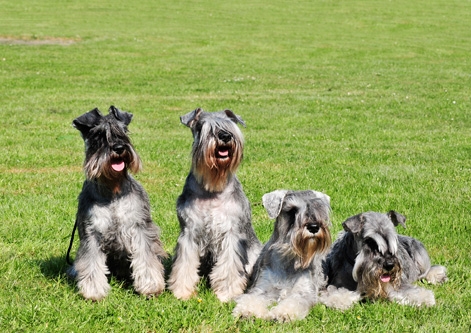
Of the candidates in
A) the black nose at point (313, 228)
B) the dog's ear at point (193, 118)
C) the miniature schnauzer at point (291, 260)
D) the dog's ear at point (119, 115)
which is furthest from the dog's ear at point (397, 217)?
the dog's ear at point (119, 115)

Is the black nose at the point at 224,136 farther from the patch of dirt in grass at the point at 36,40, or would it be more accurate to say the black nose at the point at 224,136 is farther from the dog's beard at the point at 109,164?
the patch of dirt in grass at the point at 36,40

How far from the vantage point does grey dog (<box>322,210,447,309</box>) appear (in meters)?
7.29

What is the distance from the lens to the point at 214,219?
25.1 feet

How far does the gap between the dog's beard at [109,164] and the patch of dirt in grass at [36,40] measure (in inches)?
1264

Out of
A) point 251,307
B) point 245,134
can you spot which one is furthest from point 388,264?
point 245,134

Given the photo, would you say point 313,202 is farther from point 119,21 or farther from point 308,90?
point 119,21

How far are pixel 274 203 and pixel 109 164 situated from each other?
1882 mm

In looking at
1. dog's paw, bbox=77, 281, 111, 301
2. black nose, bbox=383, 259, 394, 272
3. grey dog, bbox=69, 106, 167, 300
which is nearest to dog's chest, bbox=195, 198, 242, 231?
grey dog, bbox=69, 106, 167, 300

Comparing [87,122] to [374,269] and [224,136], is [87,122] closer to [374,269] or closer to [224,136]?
[224,136]

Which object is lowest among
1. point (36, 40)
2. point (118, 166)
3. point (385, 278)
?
point (36, 40)

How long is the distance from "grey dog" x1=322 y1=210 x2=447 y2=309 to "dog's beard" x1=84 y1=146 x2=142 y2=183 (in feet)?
8.37

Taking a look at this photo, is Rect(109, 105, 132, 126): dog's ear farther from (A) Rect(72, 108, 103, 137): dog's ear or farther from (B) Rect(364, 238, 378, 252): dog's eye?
(B) Rect(364, 238, 378, 252): dog's eye

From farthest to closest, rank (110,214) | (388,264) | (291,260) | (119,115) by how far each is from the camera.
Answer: (119,115), (110,214), (291,260), (388,264)

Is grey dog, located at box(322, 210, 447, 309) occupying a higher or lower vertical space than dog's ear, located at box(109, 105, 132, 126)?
lower
